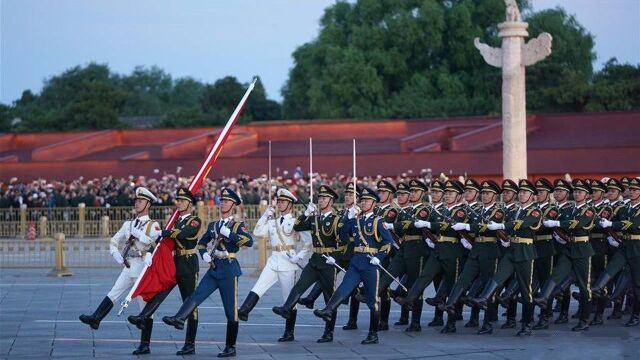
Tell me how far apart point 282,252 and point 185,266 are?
1.37 m

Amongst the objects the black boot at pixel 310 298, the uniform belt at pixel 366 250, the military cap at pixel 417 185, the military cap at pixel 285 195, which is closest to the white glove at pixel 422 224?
the military cap at pixel 417 185

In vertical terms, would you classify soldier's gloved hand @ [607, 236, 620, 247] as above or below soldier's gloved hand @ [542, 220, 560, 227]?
below

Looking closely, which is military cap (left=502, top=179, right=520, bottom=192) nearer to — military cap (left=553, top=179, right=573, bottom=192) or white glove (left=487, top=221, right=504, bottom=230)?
military cap (left=553, top=179, right=573, bottom=192)

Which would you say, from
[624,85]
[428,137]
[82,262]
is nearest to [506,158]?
[82,262]

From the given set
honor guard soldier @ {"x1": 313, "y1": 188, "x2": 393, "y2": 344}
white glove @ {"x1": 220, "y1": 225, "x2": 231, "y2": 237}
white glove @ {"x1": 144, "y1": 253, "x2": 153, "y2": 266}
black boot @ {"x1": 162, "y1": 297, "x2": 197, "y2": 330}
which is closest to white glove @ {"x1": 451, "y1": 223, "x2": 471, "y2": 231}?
honor guard soldier @ {"x1": 313, "y1": 188, "x2": 393, "y2": 344}

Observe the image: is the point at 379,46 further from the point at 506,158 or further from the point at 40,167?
the point at 506,158

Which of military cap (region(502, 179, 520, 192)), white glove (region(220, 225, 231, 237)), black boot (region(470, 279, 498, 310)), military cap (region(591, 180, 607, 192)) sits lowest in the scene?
black boot (region(470, 279, 498, 310))

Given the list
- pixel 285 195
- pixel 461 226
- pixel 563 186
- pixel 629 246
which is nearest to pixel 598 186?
pixel 563 186

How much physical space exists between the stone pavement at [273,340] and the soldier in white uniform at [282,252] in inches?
23.9

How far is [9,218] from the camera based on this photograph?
3070 cm

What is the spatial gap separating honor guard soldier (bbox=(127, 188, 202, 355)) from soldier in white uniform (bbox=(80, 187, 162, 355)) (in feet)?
0.90

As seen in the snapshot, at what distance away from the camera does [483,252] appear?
15828 mm

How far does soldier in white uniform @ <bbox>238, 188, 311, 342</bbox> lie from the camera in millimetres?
14766

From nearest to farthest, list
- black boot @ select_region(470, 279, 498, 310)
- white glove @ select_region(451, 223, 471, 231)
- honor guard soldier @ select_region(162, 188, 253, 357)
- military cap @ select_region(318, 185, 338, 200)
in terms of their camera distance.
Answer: honor guard soldier @ select_region(162, 188, 253, 357) → military cap @ select_region(318, 185, 338, 200) → black boot @ select_region(470, 279, 498, 310) → white glove @ select_region(451, 223, 471, 231)
